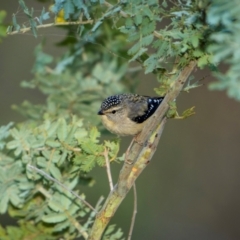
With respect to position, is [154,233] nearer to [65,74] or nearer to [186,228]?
[186,228]

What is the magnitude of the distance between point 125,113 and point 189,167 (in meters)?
1.51

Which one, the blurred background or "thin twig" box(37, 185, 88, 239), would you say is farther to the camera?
the blurred background

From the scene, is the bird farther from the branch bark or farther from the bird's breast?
the branch bark

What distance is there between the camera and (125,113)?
2250 millimetres

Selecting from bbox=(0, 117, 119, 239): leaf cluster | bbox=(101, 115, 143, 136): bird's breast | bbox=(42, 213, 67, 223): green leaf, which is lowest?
bbox=(42, 213, 67, 223): green leaf

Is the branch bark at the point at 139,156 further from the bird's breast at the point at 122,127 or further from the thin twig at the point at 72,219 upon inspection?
the bird's breast at the point at 122,127

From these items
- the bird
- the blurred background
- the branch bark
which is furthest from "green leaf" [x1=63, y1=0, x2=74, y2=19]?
Answer: the blurred background

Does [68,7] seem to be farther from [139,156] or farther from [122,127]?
[122,127]

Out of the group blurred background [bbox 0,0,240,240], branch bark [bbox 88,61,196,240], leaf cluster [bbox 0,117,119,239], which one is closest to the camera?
branch bark [bbox 88,61,196,240]

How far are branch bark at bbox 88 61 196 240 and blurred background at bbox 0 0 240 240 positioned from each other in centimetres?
186

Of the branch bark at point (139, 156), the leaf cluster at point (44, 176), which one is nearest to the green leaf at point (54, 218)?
the leaf cluster at point (44, 176)

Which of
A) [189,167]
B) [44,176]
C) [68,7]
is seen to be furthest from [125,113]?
[189,167]

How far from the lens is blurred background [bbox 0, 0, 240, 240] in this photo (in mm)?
3541

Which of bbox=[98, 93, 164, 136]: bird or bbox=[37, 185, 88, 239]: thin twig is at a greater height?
bbox=[98, 93, 164, 136]: bird
